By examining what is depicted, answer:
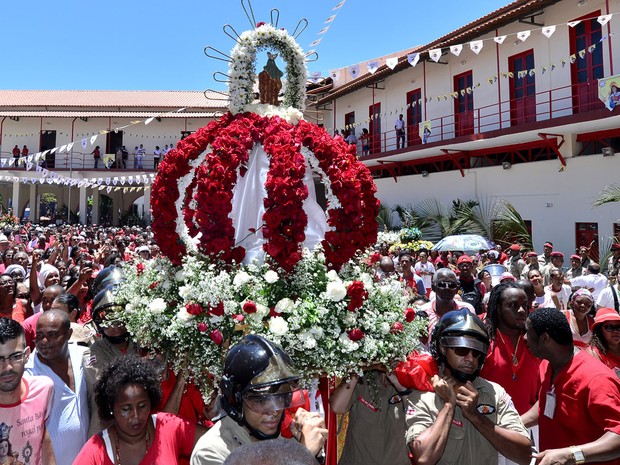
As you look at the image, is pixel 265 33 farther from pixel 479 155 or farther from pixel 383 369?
pixel 479 155

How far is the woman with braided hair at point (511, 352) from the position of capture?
3.66 meters

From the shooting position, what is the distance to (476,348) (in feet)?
8.96

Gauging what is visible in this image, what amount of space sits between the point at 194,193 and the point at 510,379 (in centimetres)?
263

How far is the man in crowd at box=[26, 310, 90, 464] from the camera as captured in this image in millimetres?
3021

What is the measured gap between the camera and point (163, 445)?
2.61m

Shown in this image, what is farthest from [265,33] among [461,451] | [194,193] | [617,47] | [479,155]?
[479,155]

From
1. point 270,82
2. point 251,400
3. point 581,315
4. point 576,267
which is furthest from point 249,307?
point 576,267

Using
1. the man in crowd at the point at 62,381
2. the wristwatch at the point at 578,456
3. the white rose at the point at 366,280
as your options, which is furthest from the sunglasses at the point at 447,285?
the man in crowd at the point at 62,381

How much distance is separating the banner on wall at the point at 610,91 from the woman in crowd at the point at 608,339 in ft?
32.1

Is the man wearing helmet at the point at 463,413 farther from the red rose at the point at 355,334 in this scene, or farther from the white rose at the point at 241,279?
the white rose at the point at 241,279

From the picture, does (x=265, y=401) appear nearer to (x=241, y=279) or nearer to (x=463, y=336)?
(x=241, y=279)

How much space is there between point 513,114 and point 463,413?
15338 millimetres

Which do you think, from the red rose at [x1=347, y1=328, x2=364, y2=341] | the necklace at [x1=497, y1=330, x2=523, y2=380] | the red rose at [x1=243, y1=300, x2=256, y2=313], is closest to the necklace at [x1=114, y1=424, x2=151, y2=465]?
the red rose at [x1=243, y1=300, x2=256, y2=313]

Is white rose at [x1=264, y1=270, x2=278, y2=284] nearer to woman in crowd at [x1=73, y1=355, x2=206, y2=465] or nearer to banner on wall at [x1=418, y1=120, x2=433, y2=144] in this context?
woman in crowd at [x1=73, y1=355, x2=206, y2=465]
